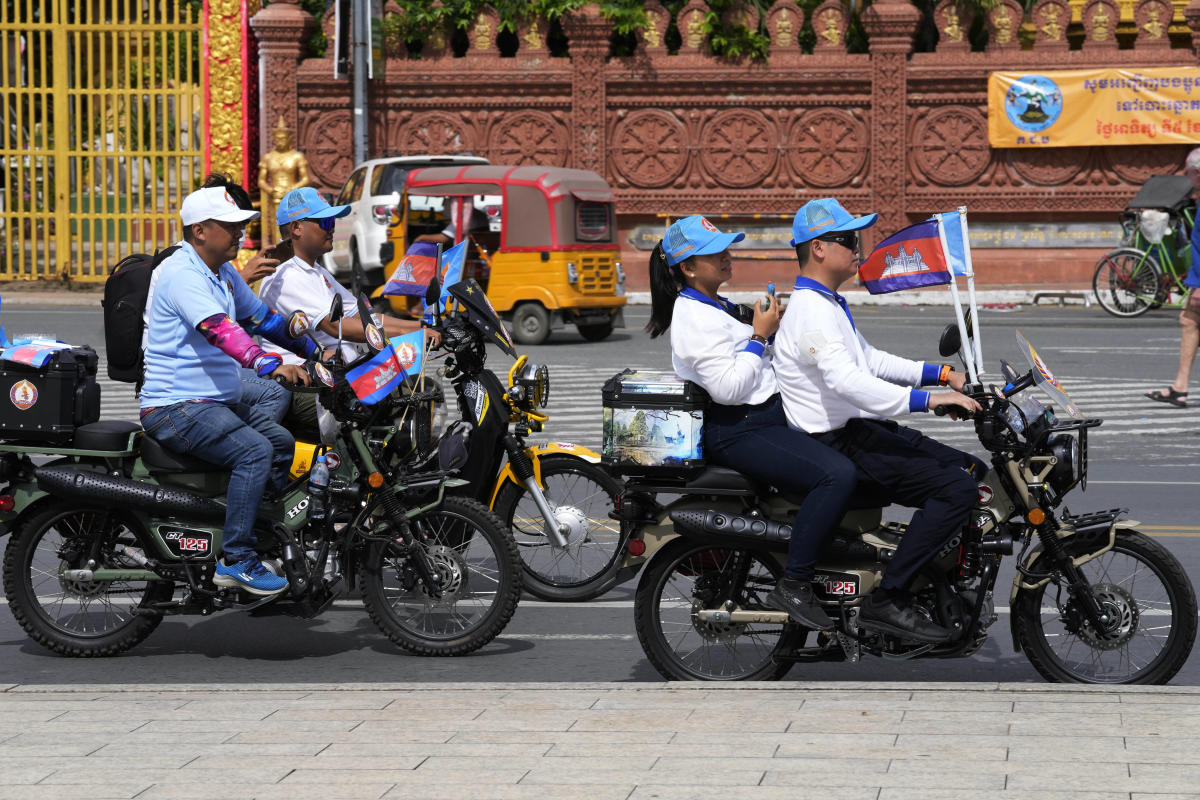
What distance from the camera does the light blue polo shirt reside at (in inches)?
271

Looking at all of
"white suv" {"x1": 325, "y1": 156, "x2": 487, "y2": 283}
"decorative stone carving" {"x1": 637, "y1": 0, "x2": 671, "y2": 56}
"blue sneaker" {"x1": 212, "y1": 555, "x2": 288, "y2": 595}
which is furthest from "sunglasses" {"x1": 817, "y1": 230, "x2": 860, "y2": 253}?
"decorative stone carving" {"x1": 637, "y1": 0, "x2": 671, "y2": 56}

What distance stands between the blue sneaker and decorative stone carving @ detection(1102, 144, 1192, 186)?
2357cm

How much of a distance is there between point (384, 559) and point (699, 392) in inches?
59.2

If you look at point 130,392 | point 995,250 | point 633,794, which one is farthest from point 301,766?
point 995,250

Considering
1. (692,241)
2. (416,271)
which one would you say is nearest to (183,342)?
(416,271)

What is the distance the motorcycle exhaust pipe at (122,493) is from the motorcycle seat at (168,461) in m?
0.08

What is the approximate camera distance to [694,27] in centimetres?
2883

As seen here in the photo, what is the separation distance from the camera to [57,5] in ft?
91.2

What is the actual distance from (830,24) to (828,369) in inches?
932

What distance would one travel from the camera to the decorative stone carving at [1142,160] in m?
27.9

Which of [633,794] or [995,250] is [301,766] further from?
[995,250]

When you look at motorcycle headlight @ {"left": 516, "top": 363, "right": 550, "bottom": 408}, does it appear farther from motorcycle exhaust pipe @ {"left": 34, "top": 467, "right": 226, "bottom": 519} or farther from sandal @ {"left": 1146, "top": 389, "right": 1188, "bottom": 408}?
sandal @ {"left": 1146, "top": 389, "right": 1188, "bottom": 408}

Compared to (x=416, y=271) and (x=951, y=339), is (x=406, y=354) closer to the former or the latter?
(x=416, y=271)

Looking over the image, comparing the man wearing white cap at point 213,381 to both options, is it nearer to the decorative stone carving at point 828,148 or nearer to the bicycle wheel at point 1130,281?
the bicycle wheel at point 1130,281
